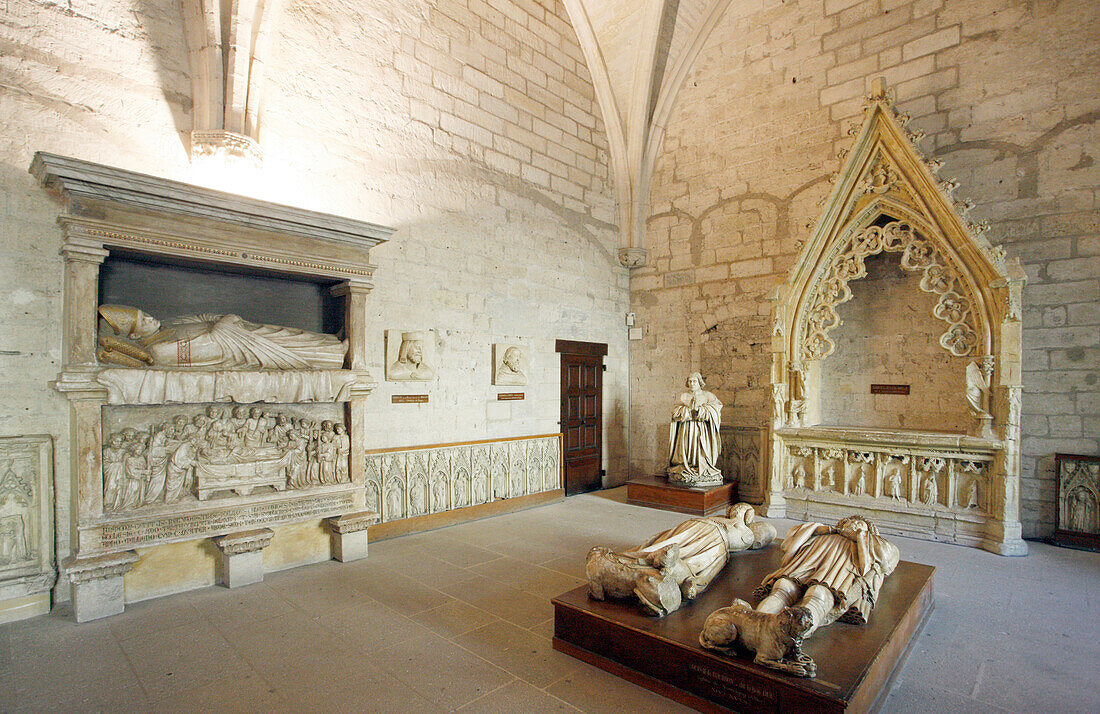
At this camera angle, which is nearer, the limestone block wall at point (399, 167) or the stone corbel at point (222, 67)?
the limestone block wall at point (399, 167)

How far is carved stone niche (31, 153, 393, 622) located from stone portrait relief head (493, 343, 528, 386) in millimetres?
1770

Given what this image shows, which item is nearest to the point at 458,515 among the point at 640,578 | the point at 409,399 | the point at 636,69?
the point at 409,399

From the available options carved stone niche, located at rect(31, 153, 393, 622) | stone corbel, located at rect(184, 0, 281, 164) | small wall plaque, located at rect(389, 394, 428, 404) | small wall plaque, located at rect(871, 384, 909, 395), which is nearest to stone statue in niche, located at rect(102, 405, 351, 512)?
carved stone niche, located at rect(31, 153, 393, 622)

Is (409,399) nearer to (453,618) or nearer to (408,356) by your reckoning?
(408,356)

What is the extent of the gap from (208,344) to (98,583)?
151cm

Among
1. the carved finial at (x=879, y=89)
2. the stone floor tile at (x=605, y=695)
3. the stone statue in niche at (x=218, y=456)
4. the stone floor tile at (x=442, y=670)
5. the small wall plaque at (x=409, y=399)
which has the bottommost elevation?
the stone floor tile at (x=442, y=670)

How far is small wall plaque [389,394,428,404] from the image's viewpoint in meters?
5.04

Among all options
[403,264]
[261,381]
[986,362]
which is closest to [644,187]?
[403,264]

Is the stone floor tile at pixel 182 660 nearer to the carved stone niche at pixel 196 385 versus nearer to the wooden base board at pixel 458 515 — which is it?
the carved stone niche at pixel 196 385

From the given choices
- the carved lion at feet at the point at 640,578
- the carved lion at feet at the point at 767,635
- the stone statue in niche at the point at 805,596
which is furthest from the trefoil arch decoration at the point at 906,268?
the carved lion at feet at the point at 767,635

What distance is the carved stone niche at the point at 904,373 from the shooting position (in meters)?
4.58

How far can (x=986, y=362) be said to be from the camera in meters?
4.68

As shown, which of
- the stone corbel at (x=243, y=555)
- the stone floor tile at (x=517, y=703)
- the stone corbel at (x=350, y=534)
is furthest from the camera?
the stone corbel at (x=350, y=534)

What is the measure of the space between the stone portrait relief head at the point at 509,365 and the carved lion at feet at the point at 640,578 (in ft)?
10.8
